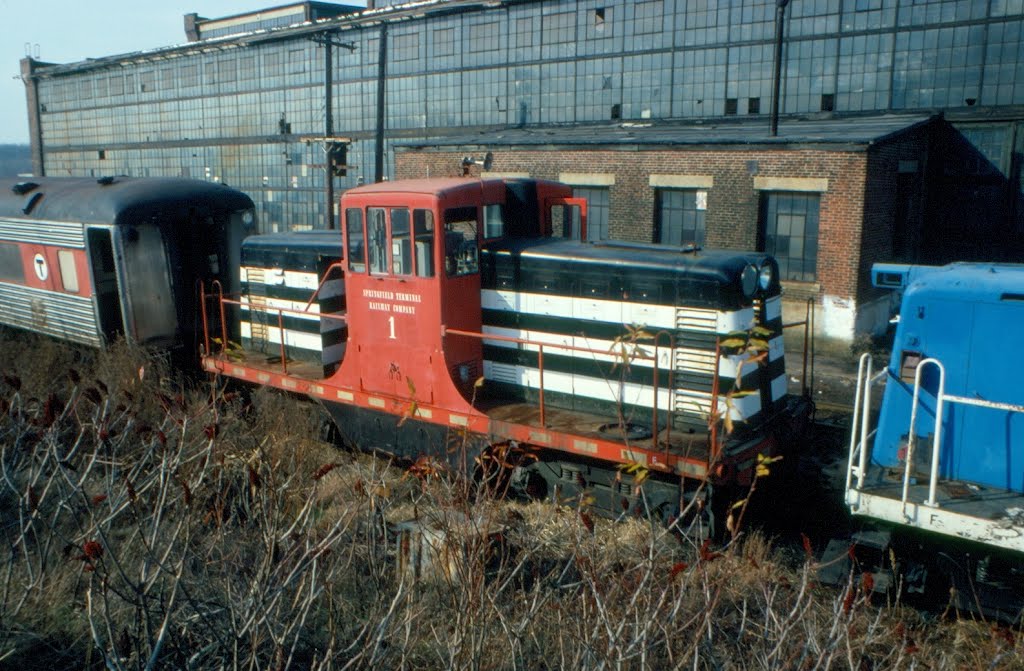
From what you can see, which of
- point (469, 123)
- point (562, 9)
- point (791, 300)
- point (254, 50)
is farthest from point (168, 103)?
point (791, 300)

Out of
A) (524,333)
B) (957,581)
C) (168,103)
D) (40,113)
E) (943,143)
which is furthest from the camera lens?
(40,113)

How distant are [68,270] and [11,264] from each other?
96.5 inches

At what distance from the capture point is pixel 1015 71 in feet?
61.4

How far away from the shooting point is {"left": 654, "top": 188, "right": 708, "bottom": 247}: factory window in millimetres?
18828

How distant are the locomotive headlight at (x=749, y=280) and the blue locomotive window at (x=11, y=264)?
1240cm

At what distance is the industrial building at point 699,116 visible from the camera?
17562mm

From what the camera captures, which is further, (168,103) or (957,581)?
(168,103)

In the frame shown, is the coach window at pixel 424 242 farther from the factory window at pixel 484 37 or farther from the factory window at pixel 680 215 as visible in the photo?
the factory window at pixel 484 37

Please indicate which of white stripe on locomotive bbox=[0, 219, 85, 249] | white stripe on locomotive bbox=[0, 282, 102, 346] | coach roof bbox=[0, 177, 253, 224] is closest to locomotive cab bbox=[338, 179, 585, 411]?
coach roof bbox=[0, 177, 253, 224]

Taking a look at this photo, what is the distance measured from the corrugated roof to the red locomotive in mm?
9445

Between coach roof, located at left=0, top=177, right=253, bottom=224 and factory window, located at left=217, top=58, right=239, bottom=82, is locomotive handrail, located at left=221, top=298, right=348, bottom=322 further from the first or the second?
factory window, located at left=217, top=58, right=239, bottom=82

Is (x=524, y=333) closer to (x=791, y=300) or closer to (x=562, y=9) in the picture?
(x=791, y=300)

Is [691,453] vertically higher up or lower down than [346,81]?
lower down

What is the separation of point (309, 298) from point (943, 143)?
16411 millimetres
